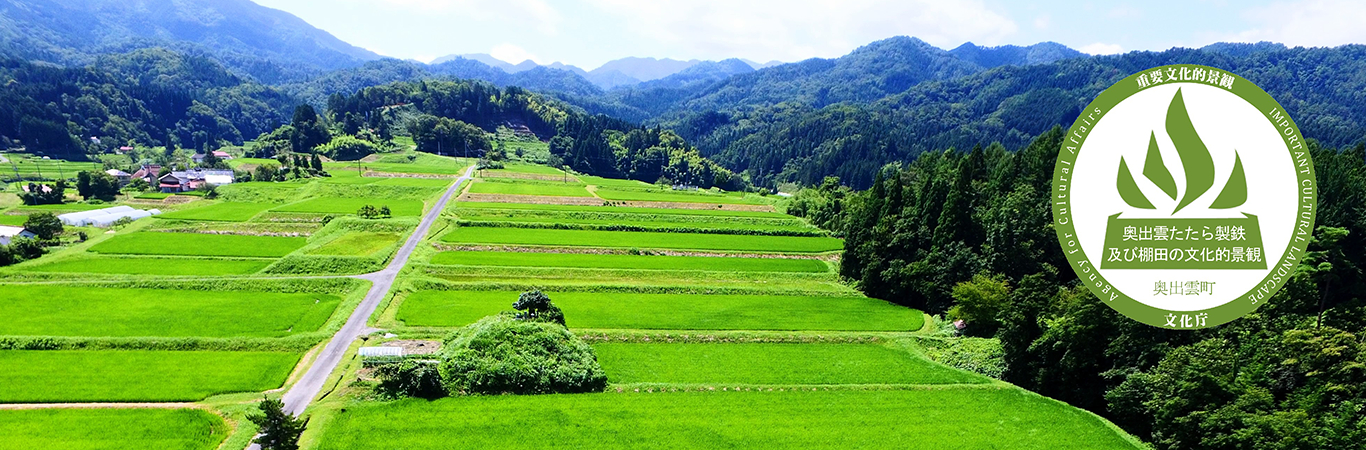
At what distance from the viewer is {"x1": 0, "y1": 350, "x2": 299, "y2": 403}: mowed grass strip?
24.7 metres

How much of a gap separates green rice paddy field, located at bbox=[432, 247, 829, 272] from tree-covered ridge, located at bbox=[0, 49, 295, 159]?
340 ft

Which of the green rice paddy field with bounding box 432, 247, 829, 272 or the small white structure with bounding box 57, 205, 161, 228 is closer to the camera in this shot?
the green rice paddy field with bounding box 432, 247, 829, 272

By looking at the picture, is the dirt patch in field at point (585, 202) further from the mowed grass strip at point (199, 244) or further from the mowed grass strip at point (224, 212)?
the mowed grass strip at point (199, 244)

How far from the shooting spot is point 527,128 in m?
162

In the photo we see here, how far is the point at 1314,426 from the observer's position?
61.2ft

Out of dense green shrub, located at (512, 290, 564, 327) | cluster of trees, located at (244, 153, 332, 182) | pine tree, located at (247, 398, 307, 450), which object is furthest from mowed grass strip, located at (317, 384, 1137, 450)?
cluster of trees, located at (244, 153, 332, 182)

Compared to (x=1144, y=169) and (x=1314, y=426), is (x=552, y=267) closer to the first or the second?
(x=1144, y=169)

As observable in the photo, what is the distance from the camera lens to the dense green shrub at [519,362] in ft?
86.7

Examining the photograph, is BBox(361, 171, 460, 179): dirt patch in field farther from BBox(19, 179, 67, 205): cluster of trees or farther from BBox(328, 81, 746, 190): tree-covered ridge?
BBox(19, 179, 67, 205): cluster of trees

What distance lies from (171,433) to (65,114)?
161115 millimetres

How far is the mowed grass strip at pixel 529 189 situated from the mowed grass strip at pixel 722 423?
58805 millimetres

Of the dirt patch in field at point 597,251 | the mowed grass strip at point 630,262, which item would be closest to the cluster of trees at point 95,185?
the dirt patch in field at point 597,251

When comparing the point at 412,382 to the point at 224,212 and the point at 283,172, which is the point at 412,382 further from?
the point at 283,172

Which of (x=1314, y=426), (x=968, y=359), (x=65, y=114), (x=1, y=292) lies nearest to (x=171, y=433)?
(x=1, y=292)
